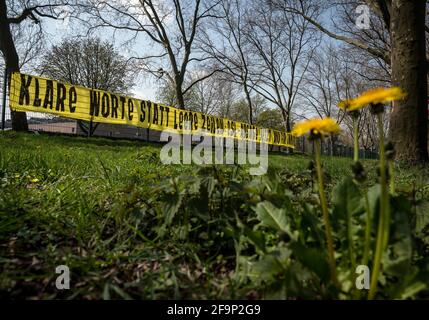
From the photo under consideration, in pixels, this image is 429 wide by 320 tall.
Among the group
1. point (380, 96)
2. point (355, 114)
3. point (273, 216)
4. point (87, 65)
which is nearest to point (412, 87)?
point (355, 114)

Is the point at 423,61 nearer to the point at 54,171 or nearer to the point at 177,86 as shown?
the point at 54,171

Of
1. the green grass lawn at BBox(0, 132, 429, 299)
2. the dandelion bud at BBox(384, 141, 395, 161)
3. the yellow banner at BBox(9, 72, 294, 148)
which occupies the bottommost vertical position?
the green grass lawn at BBox(0, 132, 429, 299)

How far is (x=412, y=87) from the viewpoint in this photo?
4.67 m

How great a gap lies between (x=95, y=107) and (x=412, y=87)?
31.2 ft

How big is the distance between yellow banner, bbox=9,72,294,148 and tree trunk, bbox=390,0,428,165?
9.15 metres

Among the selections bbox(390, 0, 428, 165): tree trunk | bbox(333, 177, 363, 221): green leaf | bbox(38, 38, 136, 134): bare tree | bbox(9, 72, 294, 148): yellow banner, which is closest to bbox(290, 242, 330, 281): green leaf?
bbox(333, 177, 363, 221): green leaf

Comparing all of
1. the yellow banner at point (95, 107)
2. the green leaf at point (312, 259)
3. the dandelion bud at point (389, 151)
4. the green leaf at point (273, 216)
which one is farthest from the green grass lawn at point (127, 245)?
the yellow banner at point (95, 107)

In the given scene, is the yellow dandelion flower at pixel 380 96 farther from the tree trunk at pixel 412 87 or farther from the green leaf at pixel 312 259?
the tree trunk at pixel 412 87

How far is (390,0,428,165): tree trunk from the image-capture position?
4.64 m

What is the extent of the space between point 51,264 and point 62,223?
380 mm

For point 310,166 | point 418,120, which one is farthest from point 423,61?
point 310,166

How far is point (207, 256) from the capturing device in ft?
3.69

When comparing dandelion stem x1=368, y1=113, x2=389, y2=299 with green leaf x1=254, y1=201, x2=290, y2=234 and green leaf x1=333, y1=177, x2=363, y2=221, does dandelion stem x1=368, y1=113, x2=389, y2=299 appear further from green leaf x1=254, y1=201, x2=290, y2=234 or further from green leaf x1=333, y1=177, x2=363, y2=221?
green leaf x1=254, y1=201, x2=290, y2=234
